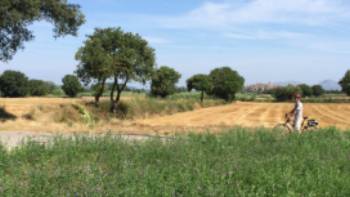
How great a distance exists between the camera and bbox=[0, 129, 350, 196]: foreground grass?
24.0 ft

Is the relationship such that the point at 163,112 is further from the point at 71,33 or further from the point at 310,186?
the point at 310,186

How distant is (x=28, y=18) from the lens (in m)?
28.7

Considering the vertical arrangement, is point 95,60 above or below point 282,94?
above

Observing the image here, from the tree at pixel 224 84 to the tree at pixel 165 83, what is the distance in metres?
17.3

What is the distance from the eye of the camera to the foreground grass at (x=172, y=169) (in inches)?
289

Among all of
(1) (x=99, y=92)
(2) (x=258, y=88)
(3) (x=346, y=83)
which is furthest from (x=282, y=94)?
(1) (x=99, y=92)

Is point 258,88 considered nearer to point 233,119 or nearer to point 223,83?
point 233,119

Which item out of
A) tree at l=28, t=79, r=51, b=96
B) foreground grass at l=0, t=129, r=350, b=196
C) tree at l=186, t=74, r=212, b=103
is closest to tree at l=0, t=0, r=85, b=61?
foreground grass at l=0, t=129, r=350, b=196

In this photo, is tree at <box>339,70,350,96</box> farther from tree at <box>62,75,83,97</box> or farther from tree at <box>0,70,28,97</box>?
tree at <box>0,70,28,97</box>

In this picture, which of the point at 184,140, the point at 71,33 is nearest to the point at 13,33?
the point at 71,33

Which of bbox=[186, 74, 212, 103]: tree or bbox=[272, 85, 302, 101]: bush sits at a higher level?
bbox=[186, 74, 212, 103]: tree

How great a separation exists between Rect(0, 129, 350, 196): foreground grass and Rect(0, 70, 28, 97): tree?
7320 cm

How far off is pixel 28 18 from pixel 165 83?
201ft

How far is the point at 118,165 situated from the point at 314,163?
364 cm
